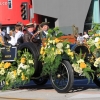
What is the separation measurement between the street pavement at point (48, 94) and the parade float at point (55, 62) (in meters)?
0.24

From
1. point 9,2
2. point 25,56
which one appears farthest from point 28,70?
point 9,2

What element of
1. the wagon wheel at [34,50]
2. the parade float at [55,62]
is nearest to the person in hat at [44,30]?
the parade float at [55,62]

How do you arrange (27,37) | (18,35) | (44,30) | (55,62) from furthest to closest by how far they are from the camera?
1. (18,35)
2. (27,37)
3. (44,30)
4. (55,62)

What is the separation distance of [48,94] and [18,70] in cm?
91

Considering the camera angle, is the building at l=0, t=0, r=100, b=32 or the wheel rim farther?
the building at l=0, t=0, r=100, b=32

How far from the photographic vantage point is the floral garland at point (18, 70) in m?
9.79

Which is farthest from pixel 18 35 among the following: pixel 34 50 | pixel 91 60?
pixel 91 60

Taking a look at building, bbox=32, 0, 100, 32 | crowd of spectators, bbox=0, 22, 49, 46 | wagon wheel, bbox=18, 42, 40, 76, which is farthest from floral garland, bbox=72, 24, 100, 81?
building, bbox=32, 0, 100, 32

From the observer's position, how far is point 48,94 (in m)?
9.55

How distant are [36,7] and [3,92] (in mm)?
40821

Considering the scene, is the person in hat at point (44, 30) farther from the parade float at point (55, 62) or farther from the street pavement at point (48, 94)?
the street pavement at point (48, 94)

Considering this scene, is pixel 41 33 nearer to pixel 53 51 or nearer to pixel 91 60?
pixel 53 51

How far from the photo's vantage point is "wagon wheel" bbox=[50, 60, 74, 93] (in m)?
9.16

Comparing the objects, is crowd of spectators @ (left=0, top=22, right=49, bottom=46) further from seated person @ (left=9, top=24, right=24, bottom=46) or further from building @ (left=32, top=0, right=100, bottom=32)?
building @ (left=32, top=0, right=100, bottom=32)
